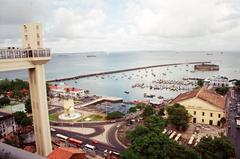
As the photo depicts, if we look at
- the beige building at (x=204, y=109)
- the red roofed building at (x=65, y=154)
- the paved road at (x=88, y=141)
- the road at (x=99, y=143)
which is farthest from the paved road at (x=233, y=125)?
the red roofed building at (x=65, y=154)

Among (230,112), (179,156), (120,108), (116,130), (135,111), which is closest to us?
(179,156)

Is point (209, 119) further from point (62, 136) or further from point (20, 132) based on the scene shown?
point (20, 132)

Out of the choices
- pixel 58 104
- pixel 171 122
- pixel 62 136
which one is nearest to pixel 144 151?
pixel 171 122

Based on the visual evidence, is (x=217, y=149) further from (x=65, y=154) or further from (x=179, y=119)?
(x=65, y=154)

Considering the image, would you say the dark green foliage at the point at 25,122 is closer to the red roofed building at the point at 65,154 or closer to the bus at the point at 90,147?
the bus at the point at 90,147

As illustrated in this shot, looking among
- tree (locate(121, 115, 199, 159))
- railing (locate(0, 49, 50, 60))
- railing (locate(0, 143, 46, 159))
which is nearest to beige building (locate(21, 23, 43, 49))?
railing (locate(0, 49, 50, 60))

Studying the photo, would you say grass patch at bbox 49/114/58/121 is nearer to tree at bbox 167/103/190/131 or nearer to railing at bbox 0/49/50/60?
tree at bbox 167/103/190/131

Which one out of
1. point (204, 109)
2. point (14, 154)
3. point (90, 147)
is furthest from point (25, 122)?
point (14, 154)
